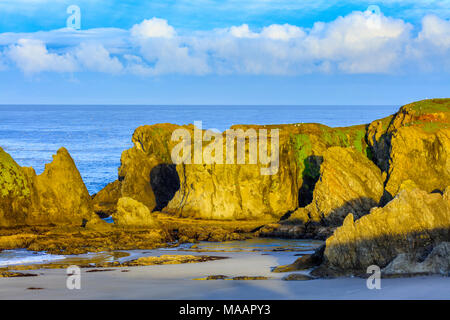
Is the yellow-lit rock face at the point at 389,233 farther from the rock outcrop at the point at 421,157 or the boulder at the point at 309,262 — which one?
the rock outcrop at the point at 421,157

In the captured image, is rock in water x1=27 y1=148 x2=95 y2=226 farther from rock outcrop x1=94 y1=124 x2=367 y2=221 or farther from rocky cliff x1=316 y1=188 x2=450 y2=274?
rocky cliff x1=316 y1=188 x2=450 y2=274

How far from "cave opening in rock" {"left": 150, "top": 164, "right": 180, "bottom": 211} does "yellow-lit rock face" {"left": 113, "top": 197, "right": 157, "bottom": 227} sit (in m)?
14.9

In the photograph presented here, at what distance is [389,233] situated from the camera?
2347 cm

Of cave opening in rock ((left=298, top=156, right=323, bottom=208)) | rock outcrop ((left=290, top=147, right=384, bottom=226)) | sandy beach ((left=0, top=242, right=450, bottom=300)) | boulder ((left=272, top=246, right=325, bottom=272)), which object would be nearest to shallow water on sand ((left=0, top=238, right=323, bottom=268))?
rock outcrop ((left=290, top=147, right=384, bottom=226))

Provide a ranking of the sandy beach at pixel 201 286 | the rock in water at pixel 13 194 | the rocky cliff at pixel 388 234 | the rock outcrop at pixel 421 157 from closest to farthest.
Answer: the sandy beach at pixel 201 286, the rocky cliff at pixel 388 234, the rock in water at pixel 13 194, the rock outcrop at pixel 421 157

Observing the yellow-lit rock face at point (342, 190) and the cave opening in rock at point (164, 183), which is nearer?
the yellow-lit rock face at point (342, 190)

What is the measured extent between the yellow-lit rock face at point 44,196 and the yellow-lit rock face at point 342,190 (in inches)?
598

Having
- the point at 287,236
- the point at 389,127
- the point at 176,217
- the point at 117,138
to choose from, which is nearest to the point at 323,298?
the point at 287,236

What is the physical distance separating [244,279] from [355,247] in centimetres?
394

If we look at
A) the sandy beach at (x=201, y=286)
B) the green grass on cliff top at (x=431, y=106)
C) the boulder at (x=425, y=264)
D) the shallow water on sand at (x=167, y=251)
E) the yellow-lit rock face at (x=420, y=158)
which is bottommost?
the shallow water on sand at (x=167, y=251)

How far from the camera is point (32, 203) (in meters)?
50.6

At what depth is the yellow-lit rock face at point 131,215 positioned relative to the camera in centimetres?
4806

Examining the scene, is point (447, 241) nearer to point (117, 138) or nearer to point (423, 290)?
point (423, 290)

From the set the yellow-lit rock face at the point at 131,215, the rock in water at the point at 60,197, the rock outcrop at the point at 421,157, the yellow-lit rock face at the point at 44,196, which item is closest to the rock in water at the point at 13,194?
the yellow-lit rock face at the point at 44,196
